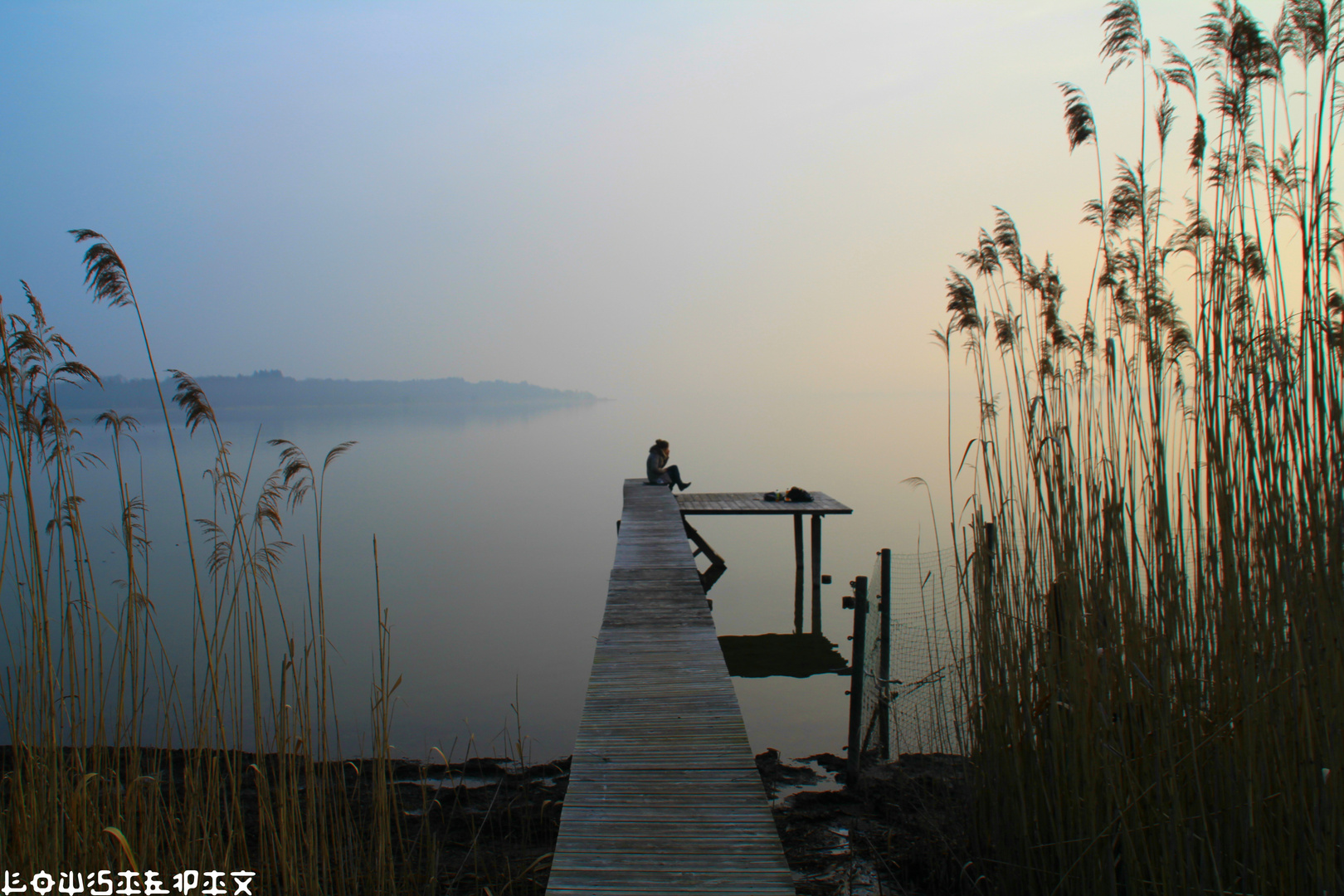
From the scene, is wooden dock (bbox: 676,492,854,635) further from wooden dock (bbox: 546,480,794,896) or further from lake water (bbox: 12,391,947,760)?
wooden dock (bbox: 546,480,794,896)

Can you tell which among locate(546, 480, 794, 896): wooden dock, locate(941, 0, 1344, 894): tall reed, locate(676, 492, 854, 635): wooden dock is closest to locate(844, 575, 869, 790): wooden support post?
locate(546, 480, 794, 896): wooden dock

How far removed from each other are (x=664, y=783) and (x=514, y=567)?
1380 cm

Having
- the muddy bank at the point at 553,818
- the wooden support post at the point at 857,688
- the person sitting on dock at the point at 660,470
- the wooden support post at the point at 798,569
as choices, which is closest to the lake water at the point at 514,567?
the wooden support post at the point at 798,569

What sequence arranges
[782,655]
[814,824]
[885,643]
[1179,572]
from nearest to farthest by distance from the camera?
[1179,572] < [814,824] < [885,643] < [782,655]

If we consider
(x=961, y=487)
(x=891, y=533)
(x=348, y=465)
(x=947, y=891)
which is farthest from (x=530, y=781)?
(x=348, y=465)

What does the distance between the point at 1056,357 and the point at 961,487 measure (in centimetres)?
2493

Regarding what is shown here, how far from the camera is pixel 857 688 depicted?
5.28 meters

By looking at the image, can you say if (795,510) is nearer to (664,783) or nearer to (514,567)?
(514,567)

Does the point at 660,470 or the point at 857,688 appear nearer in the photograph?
the point at 857,688

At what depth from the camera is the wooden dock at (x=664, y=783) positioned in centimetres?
219

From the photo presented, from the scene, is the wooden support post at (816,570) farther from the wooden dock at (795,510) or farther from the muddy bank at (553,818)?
the muddy bank at (553,818)

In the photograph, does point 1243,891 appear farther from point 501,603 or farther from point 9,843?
point 501,603

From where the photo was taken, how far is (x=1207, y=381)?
2000 millimetres

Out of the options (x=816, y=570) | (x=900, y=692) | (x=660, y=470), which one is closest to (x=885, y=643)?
(x=900, y=692)
